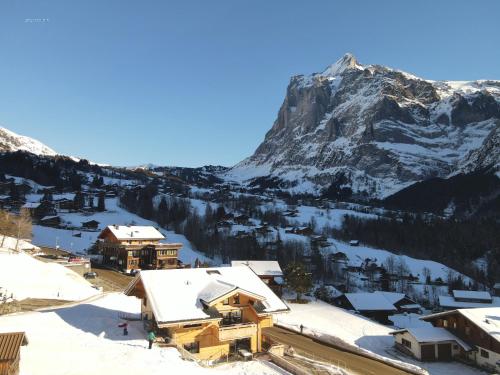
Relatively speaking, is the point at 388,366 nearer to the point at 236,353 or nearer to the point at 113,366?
the point at 236,353

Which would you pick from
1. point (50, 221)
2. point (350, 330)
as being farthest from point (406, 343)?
point (50, 221)

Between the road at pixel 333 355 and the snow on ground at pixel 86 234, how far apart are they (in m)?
58.3

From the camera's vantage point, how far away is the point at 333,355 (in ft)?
100

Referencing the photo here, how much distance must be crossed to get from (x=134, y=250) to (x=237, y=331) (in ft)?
150

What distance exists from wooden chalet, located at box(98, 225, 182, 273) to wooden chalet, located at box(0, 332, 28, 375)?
49.6 m

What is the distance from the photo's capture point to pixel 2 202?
124375 millimetres

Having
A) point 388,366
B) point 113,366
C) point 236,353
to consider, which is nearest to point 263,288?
point 236,353

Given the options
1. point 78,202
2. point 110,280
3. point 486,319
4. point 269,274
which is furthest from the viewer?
point 78,202

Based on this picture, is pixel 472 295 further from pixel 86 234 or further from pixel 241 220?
pixel 86 234

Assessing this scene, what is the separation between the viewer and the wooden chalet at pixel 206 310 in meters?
24.3

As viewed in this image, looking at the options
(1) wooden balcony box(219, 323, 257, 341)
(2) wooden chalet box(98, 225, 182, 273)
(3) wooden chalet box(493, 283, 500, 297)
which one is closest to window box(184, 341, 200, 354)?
(1) wooden balcony box(219, 323, 257, 341)

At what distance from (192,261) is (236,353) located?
6808cm

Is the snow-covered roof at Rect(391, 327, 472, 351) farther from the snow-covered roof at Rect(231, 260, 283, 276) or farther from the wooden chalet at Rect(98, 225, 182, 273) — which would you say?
the wooden chalet at Rect(98, 225, 182, 273)

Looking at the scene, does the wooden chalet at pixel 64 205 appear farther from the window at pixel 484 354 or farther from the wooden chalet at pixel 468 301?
the window at pixel 484 354
